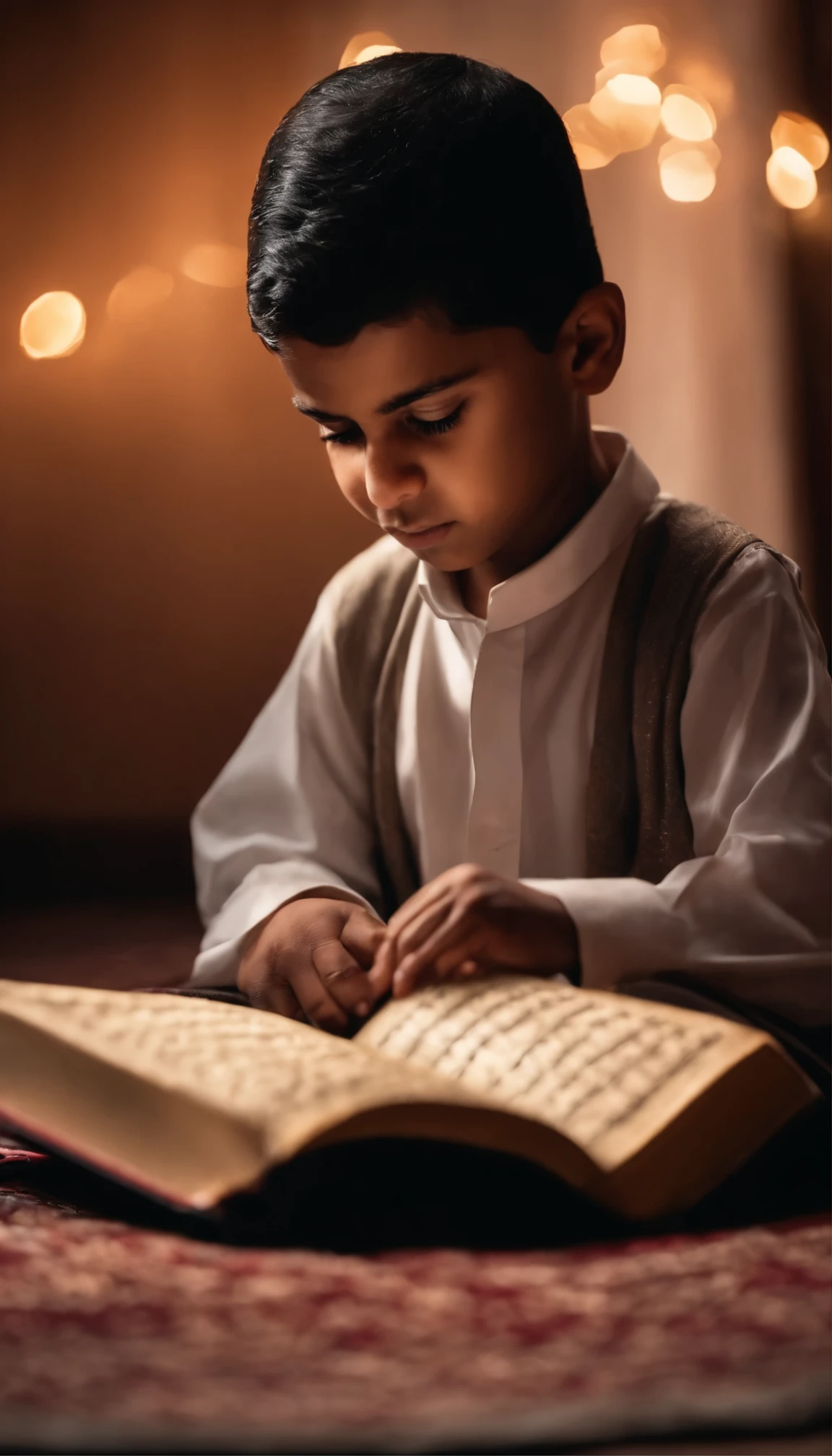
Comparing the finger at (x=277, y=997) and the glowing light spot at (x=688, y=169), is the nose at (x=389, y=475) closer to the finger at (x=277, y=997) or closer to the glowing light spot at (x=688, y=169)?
the finger at (x=277, y=997)

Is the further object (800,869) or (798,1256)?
(800,869)

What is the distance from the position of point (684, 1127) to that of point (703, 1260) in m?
0.05

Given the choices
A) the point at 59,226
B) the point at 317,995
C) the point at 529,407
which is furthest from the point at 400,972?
the point at 59,226

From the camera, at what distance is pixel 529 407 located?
780 millimetres

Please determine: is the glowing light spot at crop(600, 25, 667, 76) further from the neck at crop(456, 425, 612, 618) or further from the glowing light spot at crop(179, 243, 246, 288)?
the neck at crop(456, 425, 612, 618)

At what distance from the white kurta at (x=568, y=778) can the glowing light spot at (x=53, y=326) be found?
60 centimetres

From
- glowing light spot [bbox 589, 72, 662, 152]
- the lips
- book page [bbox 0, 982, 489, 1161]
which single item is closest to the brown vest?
the lips

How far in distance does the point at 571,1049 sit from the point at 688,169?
102cm

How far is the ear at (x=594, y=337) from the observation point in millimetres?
817

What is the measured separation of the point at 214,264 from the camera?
4.71 ft

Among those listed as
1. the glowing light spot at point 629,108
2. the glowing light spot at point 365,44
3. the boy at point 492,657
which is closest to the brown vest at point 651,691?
the boy at point 492,657

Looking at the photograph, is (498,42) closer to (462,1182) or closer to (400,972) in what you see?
(400,972)

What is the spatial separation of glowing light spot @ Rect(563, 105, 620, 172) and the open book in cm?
99

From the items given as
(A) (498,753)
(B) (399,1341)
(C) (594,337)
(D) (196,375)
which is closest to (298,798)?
(A) (498,753)
